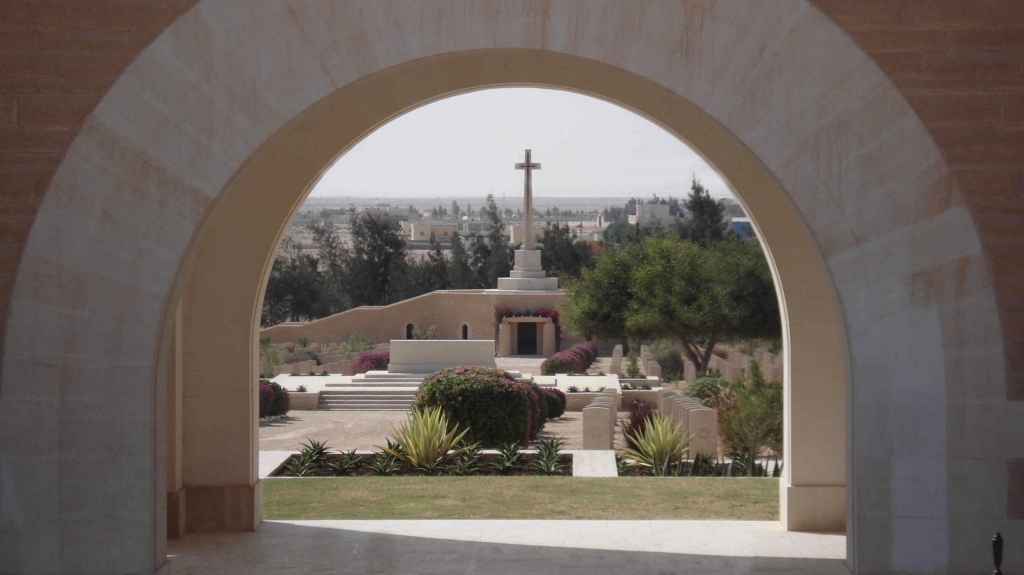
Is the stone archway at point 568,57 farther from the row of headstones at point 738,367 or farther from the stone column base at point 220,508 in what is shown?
the row of headstones at point 738,367

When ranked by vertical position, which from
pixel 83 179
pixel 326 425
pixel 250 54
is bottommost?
pixel 326 425

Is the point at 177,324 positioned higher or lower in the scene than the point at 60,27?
lower

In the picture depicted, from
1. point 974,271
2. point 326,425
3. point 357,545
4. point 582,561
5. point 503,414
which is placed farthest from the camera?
point 326,425

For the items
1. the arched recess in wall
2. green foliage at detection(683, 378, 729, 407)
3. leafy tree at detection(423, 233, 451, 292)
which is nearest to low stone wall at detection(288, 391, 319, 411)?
green foliage at detection(683, 378, 729, 407)

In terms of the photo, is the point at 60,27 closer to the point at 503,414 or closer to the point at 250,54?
the point at 250,54

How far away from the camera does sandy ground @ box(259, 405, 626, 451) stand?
59.0 ft

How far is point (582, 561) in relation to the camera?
7.11 metres

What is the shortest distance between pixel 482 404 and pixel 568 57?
9.51 meters

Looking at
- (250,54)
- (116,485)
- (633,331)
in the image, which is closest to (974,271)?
(250,54)

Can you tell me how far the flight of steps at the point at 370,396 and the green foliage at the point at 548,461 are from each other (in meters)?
11.8

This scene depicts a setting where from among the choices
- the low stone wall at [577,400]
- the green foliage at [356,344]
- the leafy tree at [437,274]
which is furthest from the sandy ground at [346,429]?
the leafy tree at [437,274]

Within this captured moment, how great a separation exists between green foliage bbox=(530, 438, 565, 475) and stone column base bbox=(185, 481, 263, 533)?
13.5 feet

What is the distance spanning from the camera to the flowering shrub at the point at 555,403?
21156mm

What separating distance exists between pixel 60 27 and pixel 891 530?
497cm
